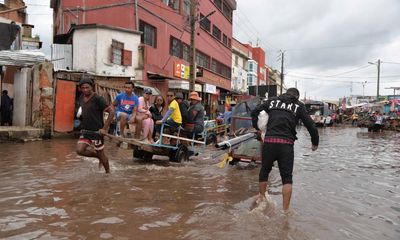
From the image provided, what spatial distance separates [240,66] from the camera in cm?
5841

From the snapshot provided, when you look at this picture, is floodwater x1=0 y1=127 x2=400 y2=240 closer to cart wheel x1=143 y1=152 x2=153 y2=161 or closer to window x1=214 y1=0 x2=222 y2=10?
cart wheel x1=143 y1=152 x2=153 y2=161

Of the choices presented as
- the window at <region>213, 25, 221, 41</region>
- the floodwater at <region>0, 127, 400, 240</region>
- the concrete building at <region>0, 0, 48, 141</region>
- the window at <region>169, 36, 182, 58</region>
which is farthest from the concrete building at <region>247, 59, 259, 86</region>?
the floodwater at <region>0, 127, 400, 240</region>

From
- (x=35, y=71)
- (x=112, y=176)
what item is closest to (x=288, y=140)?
(x=112, y=176)

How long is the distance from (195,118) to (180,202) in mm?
4449

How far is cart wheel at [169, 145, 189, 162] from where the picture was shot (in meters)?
9.94

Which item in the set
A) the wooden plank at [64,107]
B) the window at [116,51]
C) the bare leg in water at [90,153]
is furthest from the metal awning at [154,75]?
the bare leg in water at [90,153]

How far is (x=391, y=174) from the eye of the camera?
9.78 meters

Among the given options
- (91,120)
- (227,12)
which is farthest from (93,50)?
(227,12)

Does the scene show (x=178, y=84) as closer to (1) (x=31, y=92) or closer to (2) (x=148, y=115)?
(1) (x=31, y=92)

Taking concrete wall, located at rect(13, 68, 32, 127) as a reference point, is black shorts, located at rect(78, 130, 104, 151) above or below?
below

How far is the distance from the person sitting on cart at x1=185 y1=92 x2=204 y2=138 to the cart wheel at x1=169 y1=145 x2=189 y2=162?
421 millimetres

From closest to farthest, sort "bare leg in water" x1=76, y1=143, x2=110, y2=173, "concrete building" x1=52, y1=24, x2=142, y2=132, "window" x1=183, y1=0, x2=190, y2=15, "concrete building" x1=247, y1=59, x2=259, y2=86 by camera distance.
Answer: "bare leg in water" x1=76, y1=143, x2=110, y2=173
"concrete building" x1=52, y1=24, x2=142, y2=132
"window" x1=183, y1=0, x2=190, y2=15
"concrete building" x1=247, y1=59, x2=259, y2=86

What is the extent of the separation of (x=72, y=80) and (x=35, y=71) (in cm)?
175

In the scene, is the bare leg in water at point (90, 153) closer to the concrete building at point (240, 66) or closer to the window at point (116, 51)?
the window at point (116, 51)
